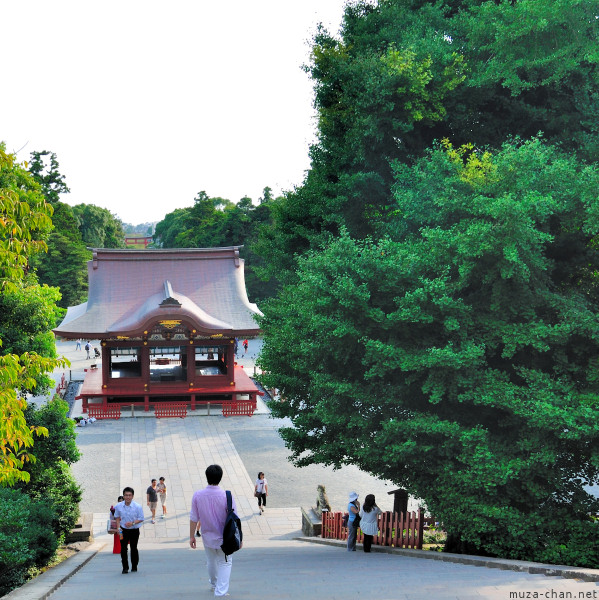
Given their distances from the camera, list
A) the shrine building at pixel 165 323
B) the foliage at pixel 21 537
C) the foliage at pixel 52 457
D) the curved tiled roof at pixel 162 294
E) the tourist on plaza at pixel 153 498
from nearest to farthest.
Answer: the foliage at pixel 21 537 < the foliage at pixel 52 457 < the tourist on plaza at pixel 153 498 < the curved tiled roof at pixel 162 294 < the shrine building at pixel 165 323

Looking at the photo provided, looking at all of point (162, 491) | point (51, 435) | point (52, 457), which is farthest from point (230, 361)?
point (51, 435)

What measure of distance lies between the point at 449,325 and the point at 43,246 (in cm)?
563

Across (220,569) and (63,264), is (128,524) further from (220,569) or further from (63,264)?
(63,264)

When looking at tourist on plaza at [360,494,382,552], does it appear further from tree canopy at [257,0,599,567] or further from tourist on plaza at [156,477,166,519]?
tourist on plaza at [156,477,166,519]

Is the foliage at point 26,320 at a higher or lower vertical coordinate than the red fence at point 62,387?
higher

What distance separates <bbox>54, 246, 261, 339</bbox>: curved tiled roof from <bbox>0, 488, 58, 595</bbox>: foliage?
613 inches

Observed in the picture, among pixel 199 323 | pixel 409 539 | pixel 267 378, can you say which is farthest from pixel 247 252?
pixel 409 539

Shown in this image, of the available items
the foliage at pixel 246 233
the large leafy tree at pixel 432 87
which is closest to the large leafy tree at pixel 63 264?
the foliage at pixel 246 233

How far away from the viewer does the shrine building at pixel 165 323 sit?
26016 millimetres

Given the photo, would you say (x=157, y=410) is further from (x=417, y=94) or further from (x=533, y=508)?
(x=533, y=508)

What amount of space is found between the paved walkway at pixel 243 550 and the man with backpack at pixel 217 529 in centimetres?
25

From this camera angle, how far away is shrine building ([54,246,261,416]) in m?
26.0

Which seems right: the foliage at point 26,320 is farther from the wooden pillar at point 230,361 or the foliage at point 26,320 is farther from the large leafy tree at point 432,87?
the wooden pillar at point 230,361

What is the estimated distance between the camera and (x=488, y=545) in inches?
382
